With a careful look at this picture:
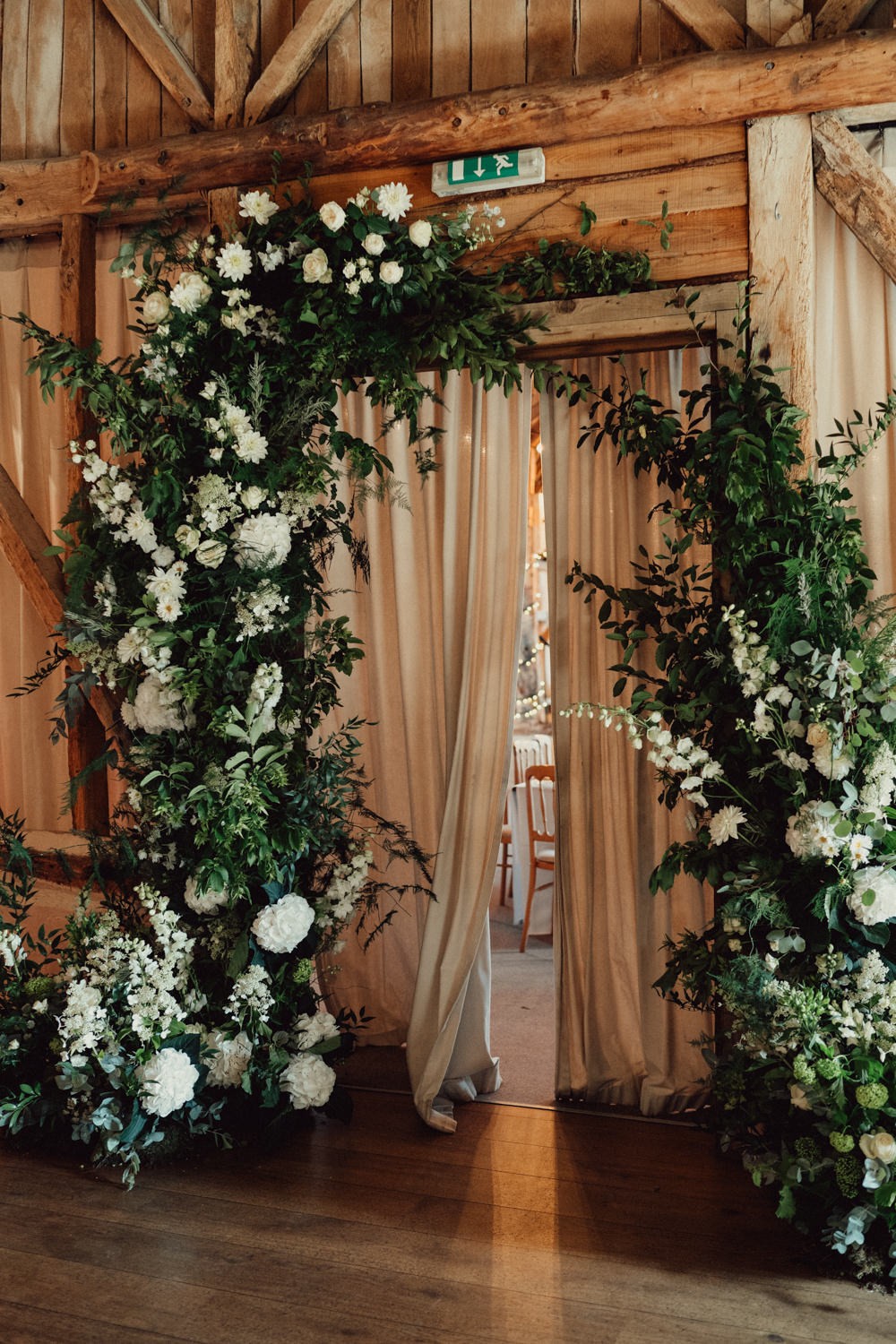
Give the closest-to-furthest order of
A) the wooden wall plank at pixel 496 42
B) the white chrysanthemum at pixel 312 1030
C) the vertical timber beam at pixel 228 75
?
the white chrysanthemum at pixel 312 1030 < the wooden wall plank at pixel 496 42 < the vertical timber beam at pixel 228 75

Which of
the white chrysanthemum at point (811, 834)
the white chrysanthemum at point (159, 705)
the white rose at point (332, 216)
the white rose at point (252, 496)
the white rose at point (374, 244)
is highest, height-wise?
the white rose at point (332, 216)

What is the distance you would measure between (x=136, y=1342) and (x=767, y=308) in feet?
10.4

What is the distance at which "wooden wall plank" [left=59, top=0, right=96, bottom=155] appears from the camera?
13.8 ft

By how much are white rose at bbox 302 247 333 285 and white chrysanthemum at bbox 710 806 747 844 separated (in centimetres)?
196

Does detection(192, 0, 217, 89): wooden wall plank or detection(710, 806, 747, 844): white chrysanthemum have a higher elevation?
detection(192, 0, 217, 89): wooden wall plank

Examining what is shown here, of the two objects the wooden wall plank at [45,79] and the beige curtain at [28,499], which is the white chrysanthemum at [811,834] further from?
the wooden wall plank at [45,79]

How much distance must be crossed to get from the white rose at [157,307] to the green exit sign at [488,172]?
94 cm

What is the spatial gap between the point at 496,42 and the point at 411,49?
30cm

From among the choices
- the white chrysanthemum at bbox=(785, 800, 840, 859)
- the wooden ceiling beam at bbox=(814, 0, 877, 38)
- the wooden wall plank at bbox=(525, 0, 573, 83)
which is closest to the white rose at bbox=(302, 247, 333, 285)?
the wooden wall plank at bbox=(525, 0, 573, 83)

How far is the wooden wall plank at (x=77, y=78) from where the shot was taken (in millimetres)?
4211

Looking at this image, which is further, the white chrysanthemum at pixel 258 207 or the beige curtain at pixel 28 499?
the beige curtain at pixel 28 499

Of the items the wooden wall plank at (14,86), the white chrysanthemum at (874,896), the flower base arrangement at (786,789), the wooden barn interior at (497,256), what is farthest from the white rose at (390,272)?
the white chrysanthemum at (874,896)

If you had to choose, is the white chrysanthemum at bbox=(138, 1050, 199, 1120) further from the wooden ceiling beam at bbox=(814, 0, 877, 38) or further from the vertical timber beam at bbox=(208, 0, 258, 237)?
the wooden ceiling beam at bbox=(814, 0, 877, 38)

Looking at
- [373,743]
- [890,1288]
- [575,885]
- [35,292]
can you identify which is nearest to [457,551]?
[373,743]
